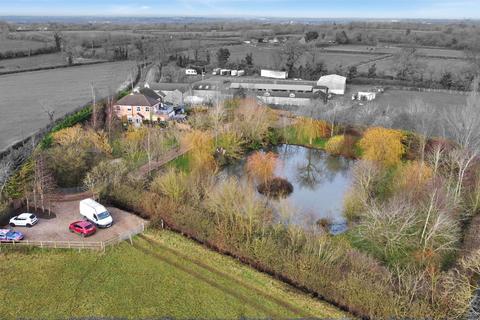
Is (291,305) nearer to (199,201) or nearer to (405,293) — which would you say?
(405,293)

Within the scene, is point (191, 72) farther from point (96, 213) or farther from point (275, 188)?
point (96, 213)

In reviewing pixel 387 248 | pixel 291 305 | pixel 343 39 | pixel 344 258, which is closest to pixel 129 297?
pixel 291 305

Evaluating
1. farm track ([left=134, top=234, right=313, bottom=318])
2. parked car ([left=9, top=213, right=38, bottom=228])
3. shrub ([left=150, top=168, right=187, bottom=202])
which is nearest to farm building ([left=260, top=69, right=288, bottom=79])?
shrub ([left=150, top=168, right=187, bottom=202])

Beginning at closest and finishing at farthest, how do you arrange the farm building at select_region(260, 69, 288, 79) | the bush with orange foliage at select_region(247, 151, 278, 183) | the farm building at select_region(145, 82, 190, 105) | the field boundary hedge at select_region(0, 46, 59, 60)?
the bush with orange foliage at select_region(247, 151, 278, 183)
the farm building at select_region(145, 82, 190, 105)
the farm building at select_region(260, 69, 288, 79)
the field boundary hedge at select_region(0, 46, 59, 60)

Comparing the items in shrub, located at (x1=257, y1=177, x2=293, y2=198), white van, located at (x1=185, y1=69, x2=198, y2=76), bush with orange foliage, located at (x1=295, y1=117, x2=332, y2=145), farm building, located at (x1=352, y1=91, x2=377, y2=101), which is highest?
white van, located at (x1=185, y1=69, x2=198, y2=76)

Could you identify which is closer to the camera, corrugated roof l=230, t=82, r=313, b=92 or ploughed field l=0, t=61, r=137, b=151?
ploughed field l=0, t=61, r=137, b=151

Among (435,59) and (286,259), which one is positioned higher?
(435,59)

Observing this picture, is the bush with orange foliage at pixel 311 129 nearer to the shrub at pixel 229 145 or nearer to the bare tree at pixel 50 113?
the shrub at pixel 229 145

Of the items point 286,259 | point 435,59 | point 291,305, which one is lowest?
point 291,305

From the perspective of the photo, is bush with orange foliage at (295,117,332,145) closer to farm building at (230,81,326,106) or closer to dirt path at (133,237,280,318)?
farm building at (230,81,326,106)
